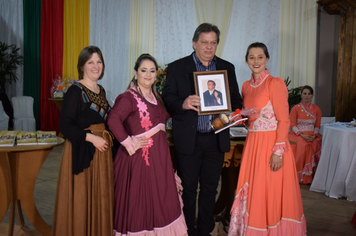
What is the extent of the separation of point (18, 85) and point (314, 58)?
301 inches

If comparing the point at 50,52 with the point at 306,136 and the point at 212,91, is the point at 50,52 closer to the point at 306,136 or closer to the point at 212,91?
the point at 306,136

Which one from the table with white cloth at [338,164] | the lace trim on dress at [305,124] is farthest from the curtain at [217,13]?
the table with white cloth at [338,164]

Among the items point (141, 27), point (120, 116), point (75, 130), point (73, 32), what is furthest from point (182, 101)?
point (73, 32)

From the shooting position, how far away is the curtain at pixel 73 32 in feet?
27.7

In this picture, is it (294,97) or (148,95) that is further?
(294,97)

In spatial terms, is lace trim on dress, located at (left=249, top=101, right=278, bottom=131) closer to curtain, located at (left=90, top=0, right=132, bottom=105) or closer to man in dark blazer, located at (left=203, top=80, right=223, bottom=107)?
man in dark blazer, located at (left=203, top=80, right=223, bottom=107)

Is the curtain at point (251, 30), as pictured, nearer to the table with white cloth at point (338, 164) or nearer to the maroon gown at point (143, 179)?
the table with white cloth at point (338, 164)

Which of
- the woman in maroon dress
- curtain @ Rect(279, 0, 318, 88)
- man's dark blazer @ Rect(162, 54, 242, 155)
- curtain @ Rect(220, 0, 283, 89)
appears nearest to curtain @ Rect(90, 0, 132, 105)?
curtain @ Rect(220, 0, 283, 89)

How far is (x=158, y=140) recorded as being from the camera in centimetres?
240

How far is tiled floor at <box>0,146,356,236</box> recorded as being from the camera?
10.2 feet

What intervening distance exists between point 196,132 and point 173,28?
541cm

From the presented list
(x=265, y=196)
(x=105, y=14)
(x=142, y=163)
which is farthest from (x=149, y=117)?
(x=105, y=14)

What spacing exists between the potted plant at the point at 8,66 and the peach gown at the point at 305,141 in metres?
7.07

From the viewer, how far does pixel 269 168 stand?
2.44m
